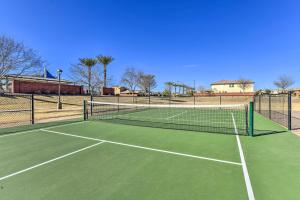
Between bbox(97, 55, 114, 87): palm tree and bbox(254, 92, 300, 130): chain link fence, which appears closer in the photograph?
bbox(254, 92, 300, 130): chain link fence

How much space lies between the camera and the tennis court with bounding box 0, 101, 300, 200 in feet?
10.1

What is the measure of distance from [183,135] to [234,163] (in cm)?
304

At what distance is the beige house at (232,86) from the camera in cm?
7169

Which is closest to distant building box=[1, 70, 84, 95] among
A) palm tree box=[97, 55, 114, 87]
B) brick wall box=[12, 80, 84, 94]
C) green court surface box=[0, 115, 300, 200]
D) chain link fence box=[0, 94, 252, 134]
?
brick wall box=[12, 80, 84, 94]

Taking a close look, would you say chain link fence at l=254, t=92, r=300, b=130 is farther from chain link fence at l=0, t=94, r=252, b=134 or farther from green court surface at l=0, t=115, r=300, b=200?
chain link fence at l=0, t=94, r=252, b=134

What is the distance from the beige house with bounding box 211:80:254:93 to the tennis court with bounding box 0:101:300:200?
72244 millimetres

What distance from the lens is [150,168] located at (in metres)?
4.05

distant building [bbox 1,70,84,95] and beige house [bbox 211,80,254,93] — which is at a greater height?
beige house [bbox 211,80,254,93]

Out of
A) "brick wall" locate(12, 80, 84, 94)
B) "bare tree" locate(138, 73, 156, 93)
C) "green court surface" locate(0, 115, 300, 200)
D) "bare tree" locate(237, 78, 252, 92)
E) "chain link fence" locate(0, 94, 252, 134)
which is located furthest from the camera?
"bare tree" locate(237, 78, 252, 92)

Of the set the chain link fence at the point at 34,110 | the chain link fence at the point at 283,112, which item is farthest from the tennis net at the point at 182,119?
the chain link fence at the point at 34,110

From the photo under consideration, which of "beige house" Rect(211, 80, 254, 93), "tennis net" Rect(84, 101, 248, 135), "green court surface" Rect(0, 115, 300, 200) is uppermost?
"beige house" Rect(211, 80, 254, 93)

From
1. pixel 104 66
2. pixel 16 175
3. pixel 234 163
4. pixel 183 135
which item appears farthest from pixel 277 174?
pixel 104 66

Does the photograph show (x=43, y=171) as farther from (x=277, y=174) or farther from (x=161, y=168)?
(x=277, y=174)

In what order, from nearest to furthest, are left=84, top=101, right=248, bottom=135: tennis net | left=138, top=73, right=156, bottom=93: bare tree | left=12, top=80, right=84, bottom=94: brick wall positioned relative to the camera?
left=84, top=101, right=248, bottom=135: tennis net < left=12, top=80, right=84, bottom=94: brick wall < left=138, top=73, right=156, bottom=93: bare tree
